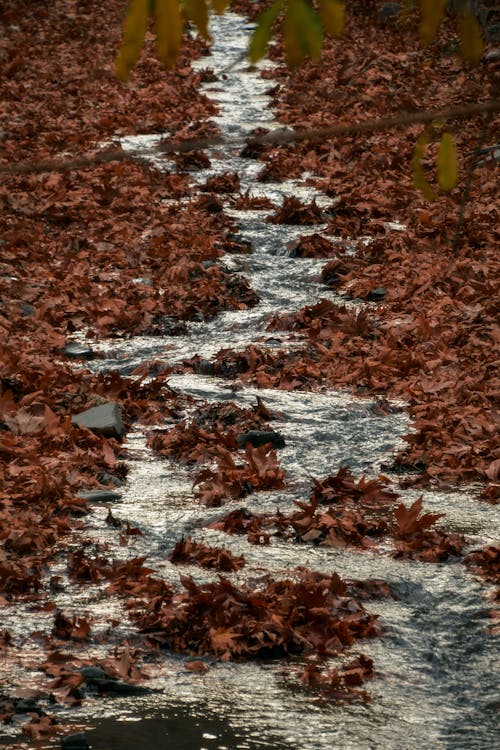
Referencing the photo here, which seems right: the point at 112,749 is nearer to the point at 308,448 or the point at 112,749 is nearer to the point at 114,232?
the point at 308,448

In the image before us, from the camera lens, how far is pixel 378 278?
916 cm

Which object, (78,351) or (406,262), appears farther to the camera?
(406,262)

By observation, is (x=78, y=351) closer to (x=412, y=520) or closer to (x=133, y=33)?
(x=412, y=520)

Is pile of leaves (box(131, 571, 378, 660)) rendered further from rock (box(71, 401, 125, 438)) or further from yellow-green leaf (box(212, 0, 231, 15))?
yellow-green leaf (box(212, 0, 231, 15))

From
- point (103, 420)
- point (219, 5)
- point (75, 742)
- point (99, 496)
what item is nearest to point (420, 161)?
→ point (219, 5)

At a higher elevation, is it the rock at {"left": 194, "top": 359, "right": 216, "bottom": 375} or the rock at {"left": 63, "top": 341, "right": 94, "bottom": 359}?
the rock at {"left": 194, "top": 359, "right": 216, "bottom": 375}

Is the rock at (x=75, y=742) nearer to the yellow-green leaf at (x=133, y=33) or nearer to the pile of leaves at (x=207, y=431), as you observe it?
the yellow-green leaf at (x=133, y=33)

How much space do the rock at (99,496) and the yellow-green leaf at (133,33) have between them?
399 centimetres

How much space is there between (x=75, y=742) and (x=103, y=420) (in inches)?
129

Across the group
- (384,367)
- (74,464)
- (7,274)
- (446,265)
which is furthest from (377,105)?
(74,464)

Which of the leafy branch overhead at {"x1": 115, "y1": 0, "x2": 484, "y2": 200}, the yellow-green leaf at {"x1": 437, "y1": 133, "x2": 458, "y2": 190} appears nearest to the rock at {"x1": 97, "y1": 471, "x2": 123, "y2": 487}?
the yellow-green leaf at {"x1": 437, "y1": 133, "x2": 458, "y2": 190}

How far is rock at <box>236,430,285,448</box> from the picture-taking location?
6328 millimetres

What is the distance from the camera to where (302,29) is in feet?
5.49

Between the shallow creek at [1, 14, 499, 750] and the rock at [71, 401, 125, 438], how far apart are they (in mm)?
147
